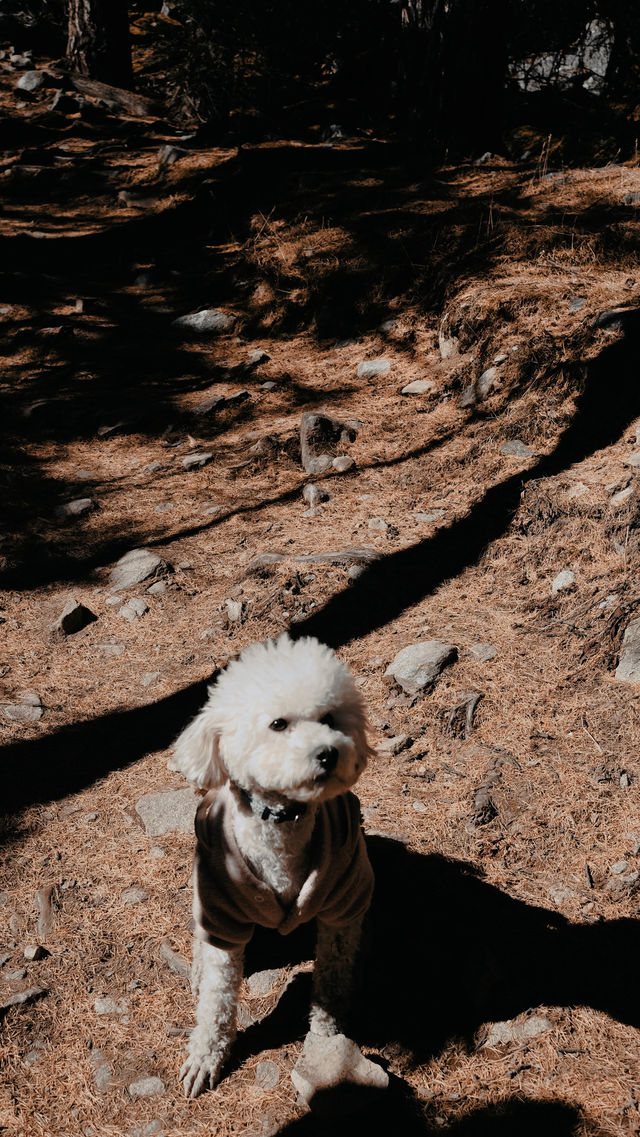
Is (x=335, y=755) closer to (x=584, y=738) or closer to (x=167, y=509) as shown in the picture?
(x=584, y=738)

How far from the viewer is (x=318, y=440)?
638 cm

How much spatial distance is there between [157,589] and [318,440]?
1840 mm

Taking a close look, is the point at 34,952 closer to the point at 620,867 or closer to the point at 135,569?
the point at 620,867

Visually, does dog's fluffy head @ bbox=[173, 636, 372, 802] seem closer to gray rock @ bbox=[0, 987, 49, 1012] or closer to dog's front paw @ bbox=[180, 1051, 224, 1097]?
dog's front paw @ bbox=[180, 1051, 224, 1097]

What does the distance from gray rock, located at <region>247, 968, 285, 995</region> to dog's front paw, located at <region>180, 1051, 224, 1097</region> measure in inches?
13.5

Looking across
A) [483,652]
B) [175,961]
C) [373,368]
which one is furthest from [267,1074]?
[373,368]

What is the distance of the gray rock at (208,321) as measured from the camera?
8.59 m

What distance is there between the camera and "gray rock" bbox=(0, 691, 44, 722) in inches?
176

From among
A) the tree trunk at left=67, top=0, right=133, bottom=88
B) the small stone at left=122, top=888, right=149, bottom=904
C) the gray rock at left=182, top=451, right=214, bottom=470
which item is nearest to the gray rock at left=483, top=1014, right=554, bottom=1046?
the small stone at left=122, top=888, right=149, bottom=904

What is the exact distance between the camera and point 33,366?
8.29m

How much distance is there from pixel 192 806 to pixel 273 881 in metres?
1.30

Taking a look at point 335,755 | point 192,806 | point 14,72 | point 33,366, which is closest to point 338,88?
point 33,366

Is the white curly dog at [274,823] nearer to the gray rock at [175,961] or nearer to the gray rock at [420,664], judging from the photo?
the gray rock at [175,961]

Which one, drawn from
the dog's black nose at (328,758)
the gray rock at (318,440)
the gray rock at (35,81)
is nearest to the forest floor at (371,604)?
the gray rock at (318,440)
